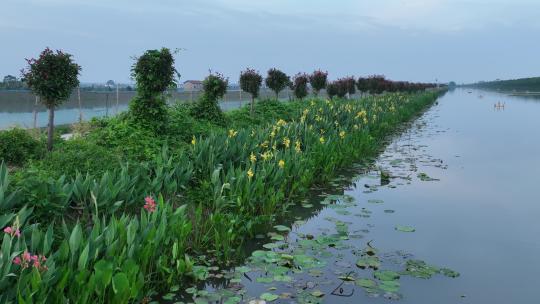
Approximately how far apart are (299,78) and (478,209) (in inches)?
703

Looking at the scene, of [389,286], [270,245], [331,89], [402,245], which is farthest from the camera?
[331,89]

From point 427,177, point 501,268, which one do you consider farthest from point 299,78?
point 501,268

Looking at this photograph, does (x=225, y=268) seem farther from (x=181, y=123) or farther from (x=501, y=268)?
(x=181, y=123)

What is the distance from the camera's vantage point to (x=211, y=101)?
1400cm

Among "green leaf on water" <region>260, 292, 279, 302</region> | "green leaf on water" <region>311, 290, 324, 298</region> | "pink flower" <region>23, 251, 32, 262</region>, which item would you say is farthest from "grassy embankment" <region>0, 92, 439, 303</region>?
"green leaf on water" <region>311, 290, 324, 298</region>

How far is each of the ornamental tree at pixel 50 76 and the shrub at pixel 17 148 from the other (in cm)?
30

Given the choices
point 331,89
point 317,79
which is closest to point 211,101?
point 317,79

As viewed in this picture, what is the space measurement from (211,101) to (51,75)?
6125 mm

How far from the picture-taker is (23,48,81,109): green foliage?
823 cm

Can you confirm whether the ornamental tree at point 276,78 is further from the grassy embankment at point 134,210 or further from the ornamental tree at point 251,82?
the grassy embankment at point 134,210

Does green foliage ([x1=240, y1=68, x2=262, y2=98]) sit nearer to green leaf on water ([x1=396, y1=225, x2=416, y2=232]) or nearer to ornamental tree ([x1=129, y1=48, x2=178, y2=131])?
ornamental tree ([x1=129, y1=48, x2=178, y2=131])

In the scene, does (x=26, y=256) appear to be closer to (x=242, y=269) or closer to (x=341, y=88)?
(x=242, y=269)

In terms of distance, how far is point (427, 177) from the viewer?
951 cm

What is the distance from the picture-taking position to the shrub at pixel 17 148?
7.73 m
